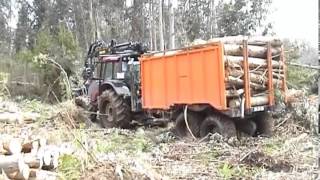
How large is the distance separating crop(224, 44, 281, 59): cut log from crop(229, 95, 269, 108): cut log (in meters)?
0.83

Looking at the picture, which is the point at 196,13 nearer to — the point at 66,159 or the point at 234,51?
the point at 234,51

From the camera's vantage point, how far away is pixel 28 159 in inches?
219

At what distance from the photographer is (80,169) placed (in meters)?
5.72

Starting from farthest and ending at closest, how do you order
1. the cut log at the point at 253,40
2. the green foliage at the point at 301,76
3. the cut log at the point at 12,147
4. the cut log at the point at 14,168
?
the green foliage at the point at 301,76 → the cut log at the point at 253,40 → the cut log at the point at 12,147 → the cut log at the point at 14,168

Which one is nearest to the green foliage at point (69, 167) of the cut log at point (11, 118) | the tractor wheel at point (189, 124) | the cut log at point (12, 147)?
the cut log at point (12, 147)

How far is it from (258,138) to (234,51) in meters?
1.74

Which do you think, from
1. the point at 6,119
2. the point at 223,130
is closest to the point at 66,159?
the point at 6,119

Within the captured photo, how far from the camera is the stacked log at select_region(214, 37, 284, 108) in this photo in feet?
30.1

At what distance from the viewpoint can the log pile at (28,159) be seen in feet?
17.2

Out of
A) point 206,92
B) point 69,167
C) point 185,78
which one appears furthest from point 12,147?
point 185,78

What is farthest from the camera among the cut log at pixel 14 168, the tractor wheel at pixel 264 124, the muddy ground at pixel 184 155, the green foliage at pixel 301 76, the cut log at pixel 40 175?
the green foliage at pixel 301 76

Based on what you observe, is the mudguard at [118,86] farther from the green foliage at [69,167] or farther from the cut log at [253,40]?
the green foliage at [69,167]

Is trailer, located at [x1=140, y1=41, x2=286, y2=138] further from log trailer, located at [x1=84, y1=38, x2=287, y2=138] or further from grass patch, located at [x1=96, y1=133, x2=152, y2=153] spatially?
grass patch, located at [x1=96, y1=133, x2=152, y2=153]

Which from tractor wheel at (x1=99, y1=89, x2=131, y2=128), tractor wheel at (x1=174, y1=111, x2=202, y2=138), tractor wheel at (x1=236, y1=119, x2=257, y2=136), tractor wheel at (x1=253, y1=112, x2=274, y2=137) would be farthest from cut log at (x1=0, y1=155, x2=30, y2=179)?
tractor wheel at (x1=99, y1=89, x2=131, y2=128)
